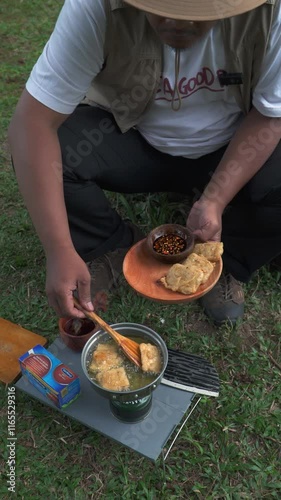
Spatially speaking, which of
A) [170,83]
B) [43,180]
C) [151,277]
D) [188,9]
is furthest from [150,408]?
[188,9]

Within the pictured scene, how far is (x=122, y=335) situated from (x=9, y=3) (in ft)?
12.7

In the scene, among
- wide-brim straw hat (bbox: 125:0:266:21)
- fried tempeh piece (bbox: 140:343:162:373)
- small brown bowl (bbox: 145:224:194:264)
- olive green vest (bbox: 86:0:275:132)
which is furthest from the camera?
small brown bowl (bbox: 145:224:194:264)

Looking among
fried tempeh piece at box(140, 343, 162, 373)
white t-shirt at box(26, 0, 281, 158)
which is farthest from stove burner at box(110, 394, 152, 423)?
white t-shirt at box(26, 0, 281, 158)

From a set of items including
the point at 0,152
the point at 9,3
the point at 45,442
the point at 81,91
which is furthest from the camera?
the point at 9,3

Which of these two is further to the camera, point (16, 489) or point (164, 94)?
point (164, 94)

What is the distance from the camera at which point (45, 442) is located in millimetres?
1887

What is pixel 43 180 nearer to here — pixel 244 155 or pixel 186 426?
pixel 244 155

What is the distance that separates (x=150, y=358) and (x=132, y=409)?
0.20m

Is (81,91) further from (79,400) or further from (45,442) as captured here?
(45,442)

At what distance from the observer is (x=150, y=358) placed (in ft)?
5.76

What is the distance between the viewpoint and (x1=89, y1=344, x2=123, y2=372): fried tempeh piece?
5.76ft

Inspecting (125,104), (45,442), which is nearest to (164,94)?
(125,104)

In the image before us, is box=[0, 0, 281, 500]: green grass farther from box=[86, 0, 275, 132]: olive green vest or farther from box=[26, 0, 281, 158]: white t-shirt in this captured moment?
box=[86, 0, 275, 132]: olive green vest

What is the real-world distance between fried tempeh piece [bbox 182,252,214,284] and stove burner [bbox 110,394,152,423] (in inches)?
18.0
